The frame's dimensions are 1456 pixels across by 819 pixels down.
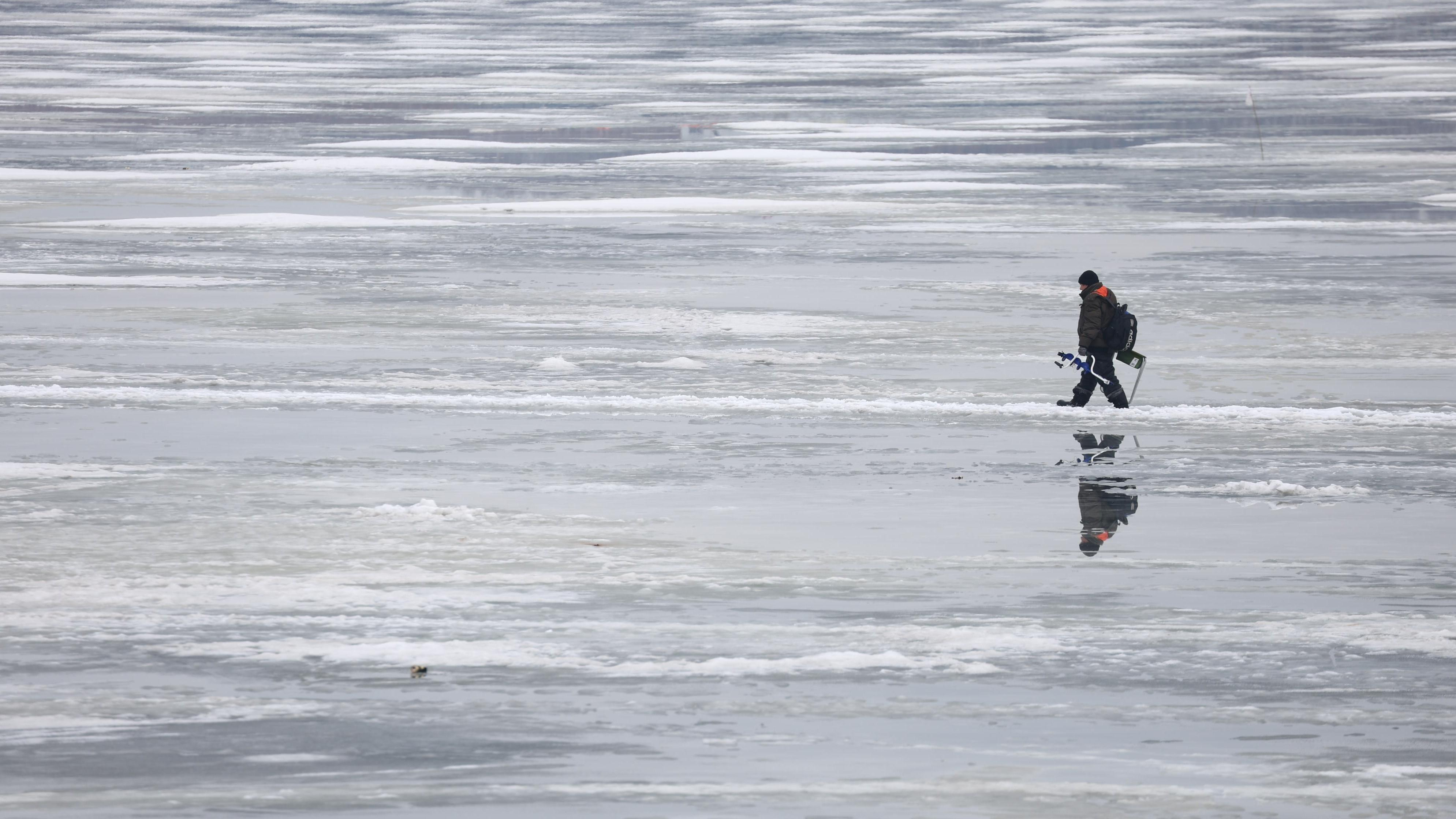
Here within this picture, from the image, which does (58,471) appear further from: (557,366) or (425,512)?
(557,366)

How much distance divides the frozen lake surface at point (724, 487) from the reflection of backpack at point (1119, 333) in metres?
0.40

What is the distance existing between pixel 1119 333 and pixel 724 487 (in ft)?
9.19

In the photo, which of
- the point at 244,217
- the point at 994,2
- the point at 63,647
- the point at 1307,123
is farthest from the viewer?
the point at 994,2

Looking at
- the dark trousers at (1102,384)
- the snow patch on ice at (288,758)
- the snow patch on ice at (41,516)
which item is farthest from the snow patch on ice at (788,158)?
the snow patch on ice at (288,758)

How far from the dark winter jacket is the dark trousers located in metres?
0.11

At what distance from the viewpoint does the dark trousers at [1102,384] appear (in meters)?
12.1

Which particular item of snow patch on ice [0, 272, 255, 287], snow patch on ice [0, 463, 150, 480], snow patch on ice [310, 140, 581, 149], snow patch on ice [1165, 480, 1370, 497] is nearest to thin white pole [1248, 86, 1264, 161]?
snow patch on ice [310, 140, 581, 149]

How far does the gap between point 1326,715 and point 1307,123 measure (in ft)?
77.3

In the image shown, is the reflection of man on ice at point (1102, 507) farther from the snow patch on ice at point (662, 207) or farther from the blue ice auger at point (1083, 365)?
the snow patch on ice at point (662, 207)

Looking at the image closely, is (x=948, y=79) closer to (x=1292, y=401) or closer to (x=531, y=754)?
(x=1292, y=401)

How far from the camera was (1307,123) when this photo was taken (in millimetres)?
29266

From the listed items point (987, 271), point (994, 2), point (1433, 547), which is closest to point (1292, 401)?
point (1433, 547)

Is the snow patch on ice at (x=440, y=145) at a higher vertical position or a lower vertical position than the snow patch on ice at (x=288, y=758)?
higher

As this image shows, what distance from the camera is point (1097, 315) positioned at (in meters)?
12.0
